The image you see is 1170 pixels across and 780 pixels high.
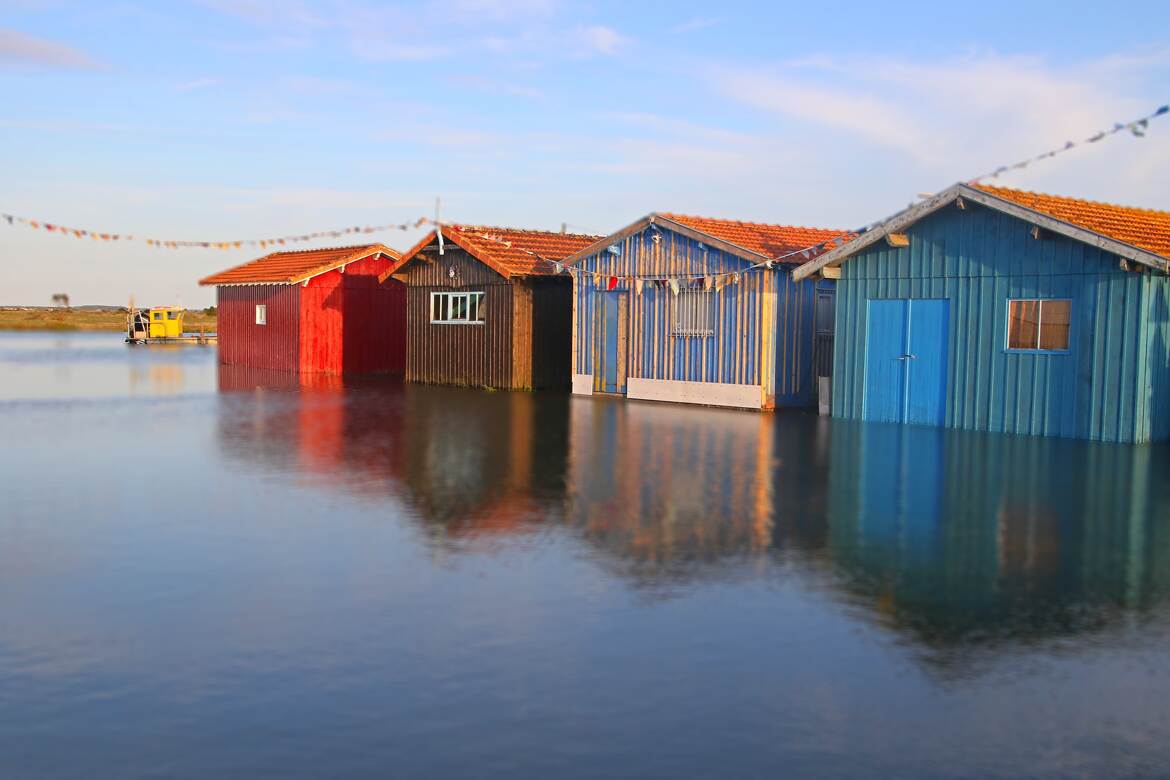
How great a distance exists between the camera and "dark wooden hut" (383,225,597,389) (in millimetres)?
30984

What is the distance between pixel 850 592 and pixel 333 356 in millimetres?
33012

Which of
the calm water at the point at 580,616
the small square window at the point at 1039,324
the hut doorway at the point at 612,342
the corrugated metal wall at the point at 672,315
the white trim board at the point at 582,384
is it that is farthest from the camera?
the white trim board at the point at 582,384

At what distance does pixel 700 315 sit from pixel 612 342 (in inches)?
112

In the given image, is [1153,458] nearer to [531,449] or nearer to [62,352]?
[531,449]

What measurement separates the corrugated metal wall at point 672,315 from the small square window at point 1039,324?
5.77 m

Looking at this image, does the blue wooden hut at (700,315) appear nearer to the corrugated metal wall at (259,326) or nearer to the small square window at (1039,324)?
the small square window at (1039,324)

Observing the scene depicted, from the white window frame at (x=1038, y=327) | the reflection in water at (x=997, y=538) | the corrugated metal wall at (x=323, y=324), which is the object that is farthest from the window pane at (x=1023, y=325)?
the corrugated metal wall at (x=323, y=324)

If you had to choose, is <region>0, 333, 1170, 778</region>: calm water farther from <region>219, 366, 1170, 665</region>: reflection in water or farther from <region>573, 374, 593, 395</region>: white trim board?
<region>573, 374, 593, 395</region>: white trim board

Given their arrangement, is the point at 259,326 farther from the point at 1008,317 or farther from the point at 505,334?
the point at 1008,317

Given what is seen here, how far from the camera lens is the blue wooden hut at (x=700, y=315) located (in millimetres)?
25219

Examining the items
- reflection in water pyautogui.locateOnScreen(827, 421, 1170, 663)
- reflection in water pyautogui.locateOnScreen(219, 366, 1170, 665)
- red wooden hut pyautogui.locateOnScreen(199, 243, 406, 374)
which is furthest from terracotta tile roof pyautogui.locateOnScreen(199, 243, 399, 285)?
reflection in water pyautogui.locateOnScreen(827, 421, 1170, 663)

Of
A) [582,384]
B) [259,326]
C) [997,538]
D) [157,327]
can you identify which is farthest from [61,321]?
[997,538]

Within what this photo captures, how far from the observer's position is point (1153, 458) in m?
17.2

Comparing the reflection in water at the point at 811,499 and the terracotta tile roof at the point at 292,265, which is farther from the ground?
the terracotta tile roof at the point at 292,265
